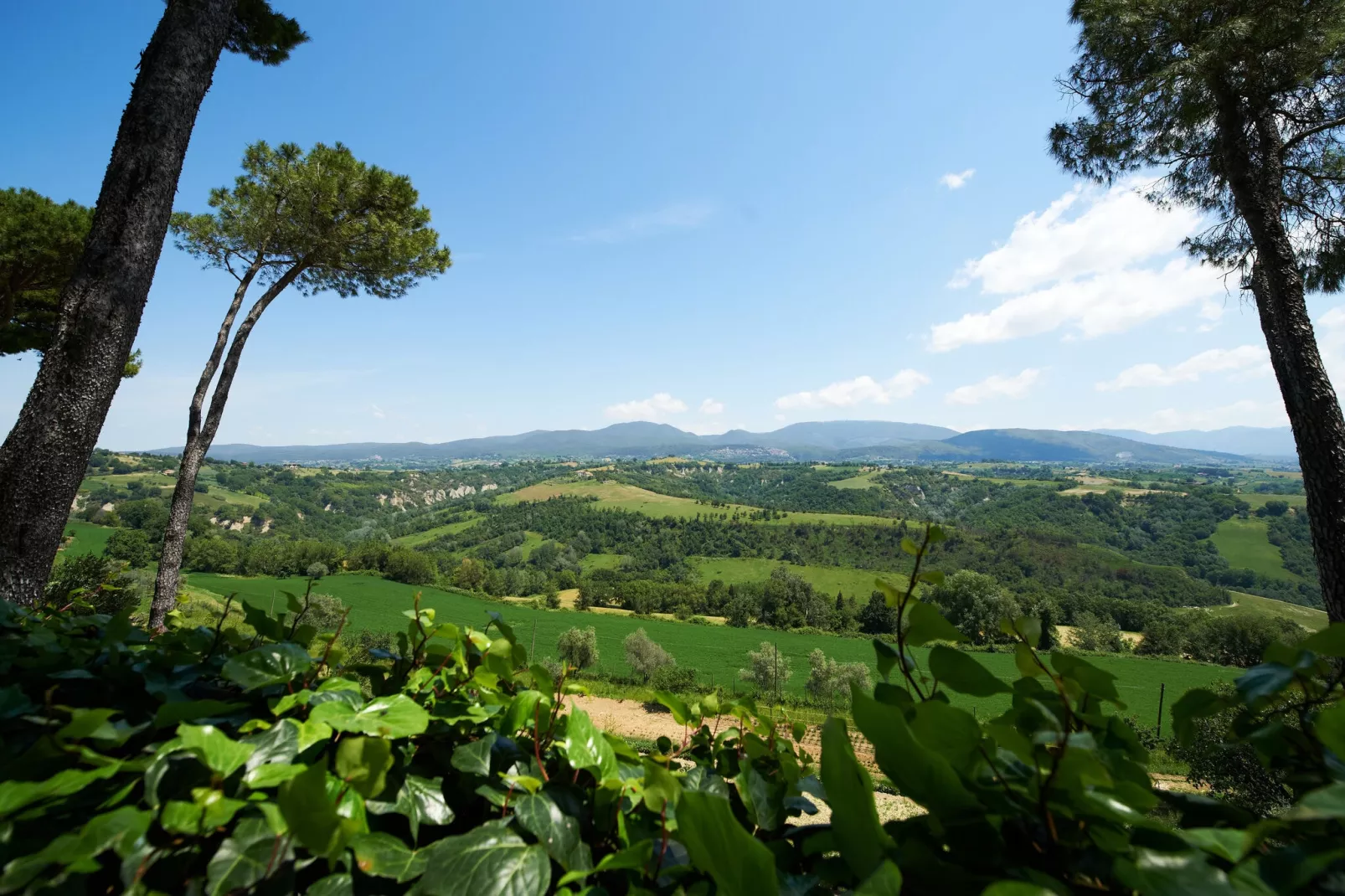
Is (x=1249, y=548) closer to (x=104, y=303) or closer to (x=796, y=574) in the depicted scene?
(x=796, y=574)

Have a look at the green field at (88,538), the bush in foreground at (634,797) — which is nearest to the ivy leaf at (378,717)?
the bush in foreground at (634,797)

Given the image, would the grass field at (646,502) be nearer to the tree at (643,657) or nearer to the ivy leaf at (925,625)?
the tree at (643,657)

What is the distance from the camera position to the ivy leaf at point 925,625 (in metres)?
0.77

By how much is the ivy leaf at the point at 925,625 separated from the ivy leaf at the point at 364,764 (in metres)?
0.71

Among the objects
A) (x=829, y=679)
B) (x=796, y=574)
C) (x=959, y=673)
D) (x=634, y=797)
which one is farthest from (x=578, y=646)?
(x=796, y=574)

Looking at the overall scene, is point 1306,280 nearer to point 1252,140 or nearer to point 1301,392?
point 1252,140

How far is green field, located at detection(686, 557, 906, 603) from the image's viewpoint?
238ft

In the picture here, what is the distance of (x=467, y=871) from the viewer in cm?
69

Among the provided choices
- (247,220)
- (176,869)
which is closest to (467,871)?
(176,869)

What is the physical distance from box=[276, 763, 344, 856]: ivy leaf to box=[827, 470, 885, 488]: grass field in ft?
483

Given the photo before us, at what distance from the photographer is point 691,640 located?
53219mm

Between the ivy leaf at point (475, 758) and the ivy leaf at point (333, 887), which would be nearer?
the ivy leaf at point (333, 887)

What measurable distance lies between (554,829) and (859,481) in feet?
510

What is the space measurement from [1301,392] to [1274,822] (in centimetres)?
663
